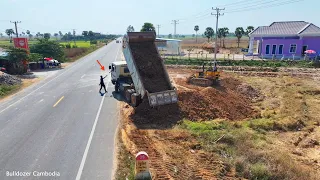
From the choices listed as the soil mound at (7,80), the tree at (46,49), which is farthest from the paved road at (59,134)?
the tree at (46,49)

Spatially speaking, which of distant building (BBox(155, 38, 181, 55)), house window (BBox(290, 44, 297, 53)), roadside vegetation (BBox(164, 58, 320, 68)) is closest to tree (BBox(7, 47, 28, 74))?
roadside vegetation (BBox(164, 58, 320, 68))

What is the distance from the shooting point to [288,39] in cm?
4500

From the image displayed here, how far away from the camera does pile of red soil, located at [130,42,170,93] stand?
1629cm

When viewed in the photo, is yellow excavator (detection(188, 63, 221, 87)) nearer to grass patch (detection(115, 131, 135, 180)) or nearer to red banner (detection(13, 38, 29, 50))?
grass patch (detection(115, 131, 135, 180))

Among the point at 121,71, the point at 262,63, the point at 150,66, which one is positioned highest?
the point at 150,66

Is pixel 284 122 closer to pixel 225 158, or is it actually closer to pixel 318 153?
pixel 318 153

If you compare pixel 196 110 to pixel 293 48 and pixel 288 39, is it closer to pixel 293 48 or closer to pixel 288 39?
pixel 288 39

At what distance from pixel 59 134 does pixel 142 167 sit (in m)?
6.39

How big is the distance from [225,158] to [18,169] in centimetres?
825

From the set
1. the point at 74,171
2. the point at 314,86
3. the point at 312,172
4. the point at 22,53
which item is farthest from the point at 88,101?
the point at 314,86

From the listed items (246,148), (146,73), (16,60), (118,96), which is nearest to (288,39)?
(118,96)

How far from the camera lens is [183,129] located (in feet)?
45.3

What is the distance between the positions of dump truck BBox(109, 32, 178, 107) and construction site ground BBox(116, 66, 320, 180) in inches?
29.7

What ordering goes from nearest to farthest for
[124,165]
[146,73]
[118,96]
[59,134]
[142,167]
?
1. [142,167]
2. [124,165]
3. [59,134]
4. [146,73]
5. [118,96]
